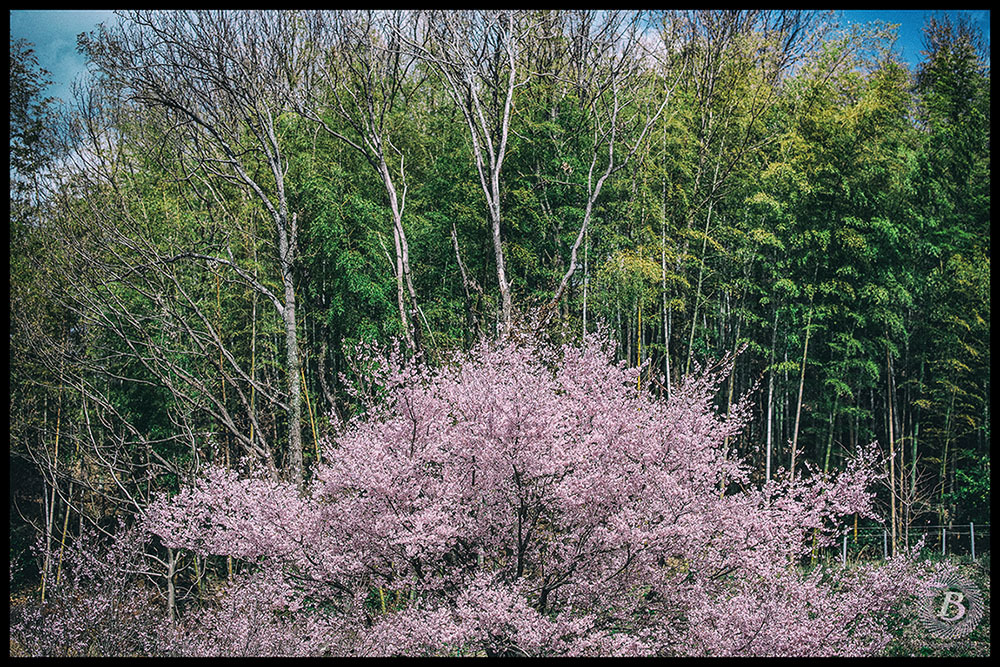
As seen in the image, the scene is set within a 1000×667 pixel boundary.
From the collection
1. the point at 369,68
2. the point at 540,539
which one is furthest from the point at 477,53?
the point at 540,539

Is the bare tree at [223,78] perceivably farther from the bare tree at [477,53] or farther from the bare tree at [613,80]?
the bare tree at [613,80]

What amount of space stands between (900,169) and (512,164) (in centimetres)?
588

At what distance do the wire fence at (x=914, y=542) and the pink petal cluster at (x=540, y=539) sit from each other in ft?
19.7

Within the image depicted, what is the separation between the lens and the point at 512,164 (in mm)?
11352

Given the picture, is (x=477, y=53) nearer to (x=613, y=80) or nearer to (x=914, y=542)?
(x=613, y=80)

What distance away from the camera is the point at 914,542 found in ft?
36.0

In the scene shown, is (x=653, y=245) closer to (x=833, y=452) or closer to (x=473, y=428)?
(x=833, y=452)

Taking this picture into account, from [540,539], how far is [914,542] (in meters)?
8.49

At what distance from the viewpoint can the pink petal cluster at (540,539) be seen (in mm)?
4531

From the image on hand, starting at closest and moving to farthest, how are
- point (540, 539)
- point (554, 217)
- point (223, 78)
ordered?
1. point (540, 539)
2. point (223, 78)
3. point (554, 217)

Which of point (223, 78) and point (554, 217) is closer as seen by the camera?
point (223, 78)

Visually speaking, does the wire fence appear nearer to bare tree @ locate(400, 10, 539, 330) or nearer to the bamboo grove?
the bamboo grove

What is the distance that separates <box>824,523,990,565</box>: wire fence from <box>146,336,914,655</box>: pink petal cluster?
601 centimetres

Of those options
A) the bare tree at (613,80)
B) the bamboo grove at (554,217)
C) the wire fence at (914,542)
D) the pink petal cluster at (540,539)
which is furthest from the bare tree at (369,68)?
the wire fence at (914,542)
